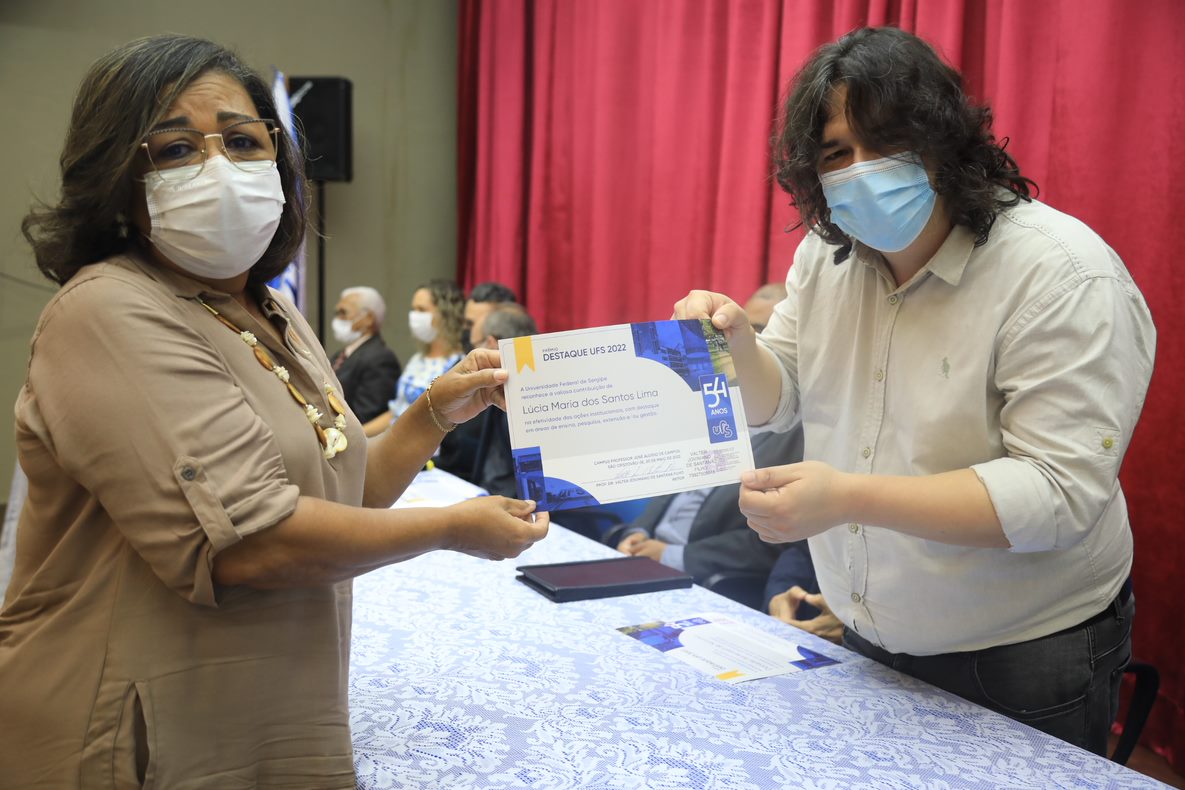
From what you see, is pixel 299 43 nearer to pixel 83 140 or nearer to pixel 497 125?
pixel 497 125

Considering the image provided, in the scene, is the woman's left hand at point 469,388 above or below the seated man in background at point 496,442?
above

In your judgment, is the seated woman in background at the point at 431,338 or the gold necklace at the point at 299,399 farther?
the seated woman in background at the point at 431,338

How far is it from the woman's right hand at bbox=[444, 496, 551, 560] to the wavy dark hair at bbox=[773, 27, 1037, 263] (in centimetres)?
79

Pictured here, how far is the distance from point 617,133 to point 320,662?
4.24m

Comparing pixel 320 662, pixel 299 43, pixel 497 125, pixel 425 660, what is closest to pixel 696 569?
pixel 425 660

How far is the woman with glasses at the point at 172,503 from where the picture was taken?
1.02 metres

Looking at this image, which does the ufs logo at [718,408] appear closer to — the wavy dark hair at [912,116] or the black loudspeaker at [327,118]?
the wavy dark hair at [912,116]

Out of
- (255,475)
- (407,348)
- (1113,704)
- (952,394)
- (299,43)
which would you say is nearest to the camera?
(255,475)

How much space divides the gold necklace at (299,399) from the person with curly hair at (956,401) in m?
0.59

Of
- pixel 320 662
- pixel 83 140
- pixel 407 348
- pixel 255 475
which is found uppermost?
pixel 83 140

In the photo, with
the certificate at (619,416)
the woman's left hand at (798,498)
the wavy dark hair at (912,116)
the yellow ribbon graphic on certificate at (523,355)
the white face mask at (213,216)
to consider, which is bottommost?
the woman's left hand at (798,498)

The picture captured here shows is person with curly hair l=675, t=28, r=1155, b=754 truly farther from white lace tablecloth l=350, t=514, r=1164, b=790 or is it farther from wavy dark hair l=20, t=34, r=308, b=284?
wavy dark hair l=20, t=34, r=308, b=284

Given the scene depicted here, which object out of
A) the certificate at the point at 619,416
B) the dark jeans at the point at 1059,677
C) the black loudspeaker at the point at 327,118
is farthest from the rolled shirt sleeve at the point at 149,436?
the black loudspeaker at the point at 327,118

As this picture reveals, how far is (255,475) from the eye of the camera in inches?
41.1
